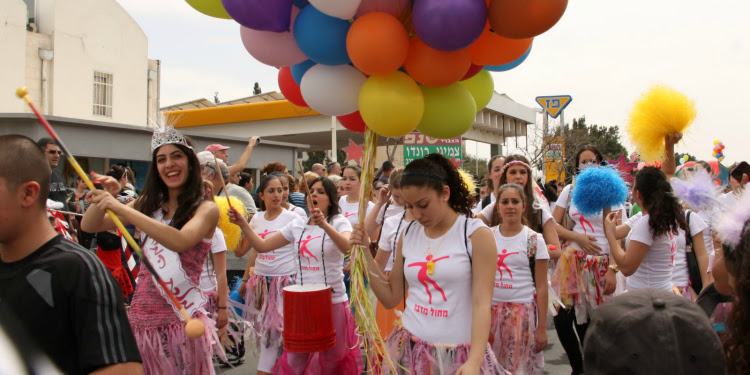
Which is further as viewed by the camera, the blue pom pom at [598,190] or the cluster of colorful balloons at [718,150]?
the cluster of colorful balloons at [718,150]

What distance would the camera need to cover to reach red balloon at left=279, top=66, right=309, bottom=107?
392 centimetres

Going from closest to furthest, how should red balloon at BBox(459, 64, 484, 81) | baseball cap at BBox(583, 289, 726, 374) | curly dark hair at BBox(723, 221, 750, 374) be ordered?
baseball cap at BBox(583, 289, 726, 374), curly dark hair at BBox(723, 221, 750, 374), red balloon at BBox(459, 64, 484, 81)

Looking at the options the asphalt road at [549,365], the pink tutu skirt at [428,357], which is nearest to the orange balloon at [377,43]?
the pink tutu skirt at [428,357]

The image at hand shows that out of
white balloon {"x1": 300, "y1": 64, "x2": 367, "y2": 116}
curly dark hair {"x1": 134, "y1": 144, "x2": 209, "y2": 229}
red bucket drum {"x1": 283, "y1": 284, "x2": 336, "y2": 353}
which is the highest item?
white balloon {"x1": 300, "y1": 64, "x2": 367, "y2": 116}

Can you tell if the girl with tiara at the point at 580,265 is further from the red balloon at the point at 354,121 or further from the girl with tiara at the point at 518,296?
the red balloon at the point at 354,121

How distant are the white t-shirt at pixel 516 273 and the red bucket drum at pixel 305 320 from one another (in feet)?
4.35

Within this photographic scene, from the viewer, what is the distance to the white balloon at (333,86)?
3.33 meters

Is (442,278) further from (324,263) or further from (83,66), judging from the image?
(83,66)

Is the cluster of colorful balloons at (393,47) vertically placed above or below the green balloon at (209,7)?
below

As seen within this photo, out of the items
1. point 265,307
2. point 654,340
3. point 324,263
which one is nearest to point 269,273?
point 265,307

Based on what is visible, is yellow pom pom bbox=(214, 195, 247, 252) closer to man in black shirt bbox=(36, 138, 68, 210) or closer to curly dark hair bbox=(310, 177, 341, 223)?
curly dark hair bbox=(310, 177, 341, 223)

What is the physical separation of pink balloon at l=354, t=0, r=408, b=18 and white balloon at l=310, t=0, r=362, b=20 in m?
0.11

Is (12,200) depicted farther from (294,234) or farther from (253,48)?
(294,234)

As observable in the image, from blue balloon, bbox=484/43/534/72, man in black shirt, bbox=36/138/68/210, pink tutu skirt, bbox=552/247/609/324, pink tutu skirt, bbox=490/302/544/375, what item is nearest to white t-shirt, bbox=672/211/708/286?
pink tutu skirt, bbox=552/247/609/324
